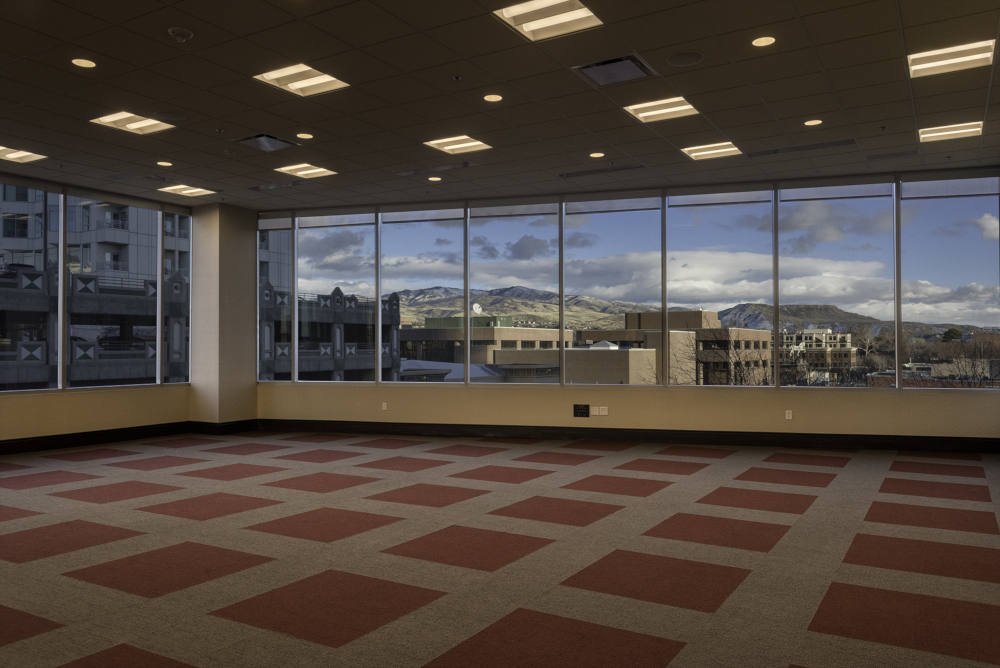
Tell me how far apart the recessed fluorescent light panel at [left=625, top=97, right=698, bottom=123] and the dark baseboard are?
5.23m

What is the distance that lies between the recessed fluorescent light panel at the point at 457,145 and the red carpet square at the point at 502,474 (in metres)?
3.88

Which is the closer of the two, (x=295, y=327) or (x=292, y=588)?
(x=292, y=588)

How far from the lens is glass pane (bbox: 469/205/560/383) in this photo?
1164 cm

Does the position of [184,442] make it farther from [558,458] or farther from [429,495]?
[558,458]

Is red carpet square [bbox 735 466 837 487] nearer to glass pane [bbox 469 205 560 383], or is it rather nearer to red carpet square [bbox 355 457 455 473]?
red carpet square [bbox 355 457 455 473]

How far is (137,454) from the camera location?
33.1 feet

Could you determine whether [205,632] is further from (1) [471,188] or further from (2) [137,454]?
(1) [471,188]

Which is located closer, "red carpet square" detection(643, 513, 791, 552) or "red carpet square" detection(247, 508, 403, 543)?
"red carpet square" detection(643, 513, 791, 552)

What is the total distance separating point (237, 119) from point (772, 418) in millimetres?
8205

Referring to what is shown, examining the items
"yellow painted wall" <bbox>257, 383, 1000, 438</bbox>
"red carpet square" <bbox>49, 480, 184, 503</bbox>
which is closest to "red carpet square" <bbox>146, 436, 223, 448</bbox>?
"yellow painted wall" <bbox>257, 383, 1000, 438</bbox>

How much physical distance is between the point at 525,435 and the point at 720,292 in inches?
149

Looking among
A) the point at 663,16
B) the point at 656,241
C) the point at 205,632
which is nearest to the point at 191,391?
the point at 656,241

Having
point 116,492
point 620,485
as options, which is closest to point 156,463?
point 116,492

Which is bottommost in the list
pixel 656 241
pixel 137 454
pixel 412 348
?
pixel 137 454
